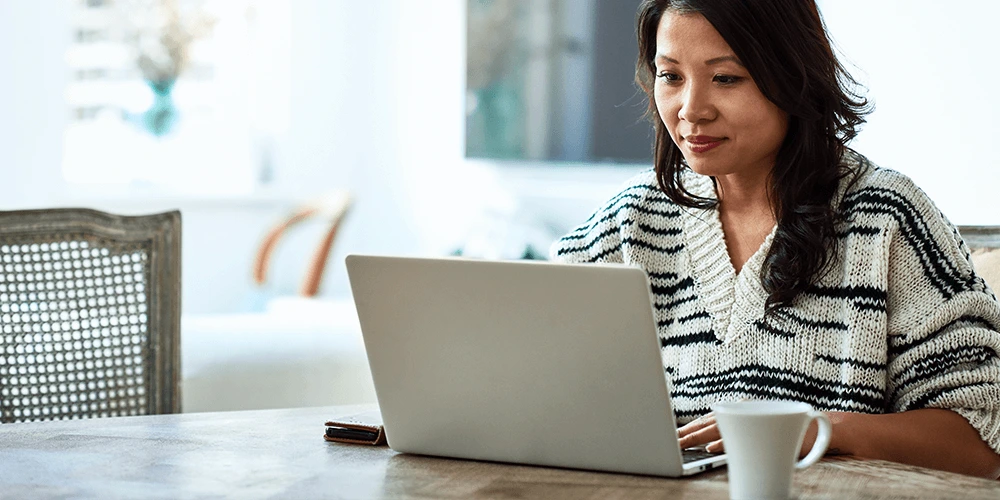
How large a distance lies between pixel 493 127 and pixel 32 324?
2716 millimetres

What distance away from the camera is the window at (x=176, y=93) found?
193 inches

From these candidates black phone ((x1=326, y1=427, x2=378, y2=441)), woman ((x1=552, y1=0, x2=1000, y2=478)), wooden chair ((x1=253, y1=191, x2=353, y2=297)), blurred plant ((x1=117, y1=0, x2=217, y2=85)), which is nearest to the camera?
black phone ((x1=326, y1=427, x2=378, y2=441))

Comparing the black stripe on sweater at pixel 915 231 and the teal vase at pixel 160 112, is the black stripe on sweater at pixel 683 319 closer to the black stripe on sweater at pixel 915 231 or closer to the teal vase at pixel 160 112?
the black stripe on sweater at pixel 915 231

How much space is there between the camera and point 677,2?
145cm

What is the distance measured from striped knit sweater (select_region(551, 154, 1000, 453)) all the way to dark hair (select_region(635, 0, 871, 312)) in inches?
1.0

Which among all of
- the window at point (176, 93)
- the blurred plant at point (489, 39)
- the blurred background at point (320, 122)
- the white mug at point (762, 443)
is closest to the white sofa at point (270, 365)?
the blurred background at point (320, 122)

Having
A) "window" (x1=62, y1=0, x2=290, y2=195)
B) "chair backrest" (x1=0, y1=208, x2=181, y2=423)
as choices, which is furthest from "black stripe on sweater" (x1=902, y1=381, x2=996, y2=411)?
"window" (x1=62, y1=0, x2=290, y2=195)

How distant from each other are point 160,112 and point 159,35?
1.05ft

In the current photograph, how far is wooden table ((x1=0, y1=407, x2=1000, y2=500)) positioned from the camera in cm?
100

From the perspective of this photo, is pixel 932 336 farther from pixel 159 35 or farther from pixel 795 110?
pixel 159 35

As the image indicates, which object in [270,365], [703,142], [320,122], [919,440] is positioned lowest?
[270,365]

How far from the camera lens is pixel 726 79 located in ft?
4.64

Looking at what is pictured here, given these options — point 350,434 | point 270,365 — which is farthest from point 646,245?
point 270,365

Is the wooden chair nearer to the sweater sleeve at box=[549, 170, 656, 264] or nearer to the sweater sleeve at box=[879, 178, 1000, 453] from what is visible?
the sweater sleeve at box=[549, 170, 656, 264]
